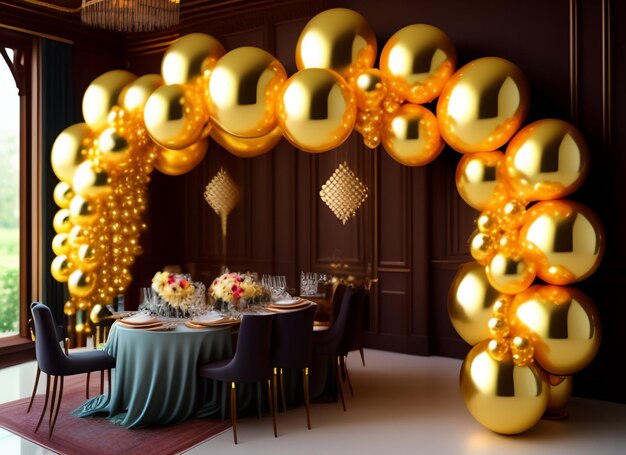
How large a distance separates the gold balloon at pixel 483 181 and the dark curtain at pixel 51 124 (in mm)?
4851

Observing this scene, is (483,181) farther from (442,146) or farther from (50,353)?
(50,353)

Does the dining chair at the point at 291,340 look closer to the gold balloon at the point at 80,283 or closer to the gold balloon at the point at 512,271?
the gold balloon at the point at 512,271

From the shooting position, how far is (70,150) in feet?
20.3

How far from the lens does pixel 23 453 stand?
13.1ft

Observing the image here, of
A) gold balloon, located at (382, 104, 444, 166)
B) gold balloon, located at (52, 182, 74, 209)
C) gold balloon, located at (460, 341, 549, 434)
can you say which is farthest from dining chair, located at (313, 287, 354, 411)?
gold balloon, located at (52, 182, 74, 209)

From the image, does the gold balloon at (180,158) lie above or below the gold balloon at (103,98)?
below

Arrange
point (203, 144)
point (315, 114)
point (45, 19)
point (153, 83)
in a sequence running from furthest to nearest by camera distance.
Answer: point (45, 19)
point (203, 144)
point (153, 83)
point (315, 114)

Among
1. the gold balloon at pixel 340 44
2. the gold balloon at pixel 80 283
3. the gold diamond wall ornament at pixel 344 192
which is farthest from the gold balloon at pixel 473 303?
the gold balloon at pixel 80 283

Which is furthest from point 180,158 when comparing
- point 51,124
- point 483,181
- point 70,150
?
point 483,181

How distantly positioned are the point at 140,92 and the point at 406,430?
400cm

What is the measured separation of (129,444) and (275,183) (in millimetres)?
3882

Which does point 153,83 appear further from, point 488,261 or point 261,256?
point 488,261

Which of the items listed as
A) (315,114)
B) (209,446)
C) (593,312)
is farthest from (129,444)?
(593,312)

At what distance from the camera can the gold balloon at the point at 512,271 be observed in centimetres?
419
